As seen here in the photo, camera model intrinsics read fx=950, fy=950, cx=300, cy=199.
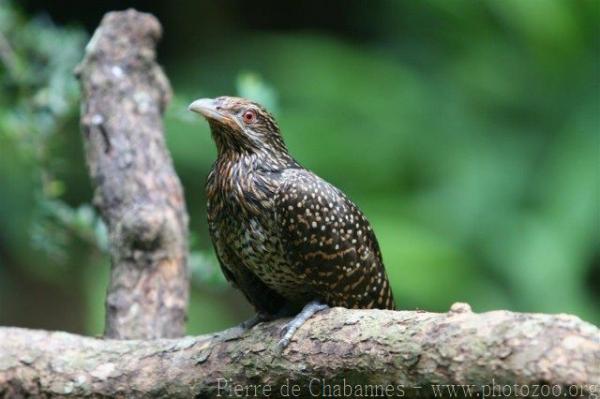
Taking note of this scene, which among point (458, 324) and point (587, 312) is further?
point (587, 312)

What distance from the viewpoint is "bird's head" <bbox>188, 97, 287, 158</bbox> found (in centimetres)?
432

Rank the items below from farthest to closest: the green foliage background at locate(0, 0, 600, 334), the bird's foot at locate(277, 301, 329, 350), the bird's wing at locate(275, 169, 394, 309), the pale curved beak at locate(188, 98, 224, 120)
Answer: the green foliage background at locate(0, 0, 600, 334) → the pale curved beak at locate(188, 98, 224, 120) → the bird's wing at locate(275, 169, 394, 309) → the bird's foot at locate(277, 301, 329, 350)

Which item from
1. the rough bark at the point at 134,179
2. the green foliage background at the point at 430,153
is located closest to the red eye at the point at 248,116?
the rough bark at the point at 134,179

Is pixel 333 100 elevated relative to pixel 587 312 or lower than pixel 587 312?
elevated

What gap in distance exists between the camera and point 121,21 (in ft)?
17.2

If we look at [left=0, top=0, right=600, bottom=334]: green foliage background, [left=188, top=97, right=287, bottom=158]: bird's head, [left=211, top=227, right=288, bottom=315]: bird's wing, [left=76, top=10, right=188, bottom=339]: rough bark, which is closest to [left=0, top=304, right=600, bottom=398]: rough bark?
[left=211, top=227, right=288, bottom=315]: bird's wing

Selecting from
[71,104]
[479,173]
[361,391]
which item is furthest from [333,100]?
[361,391]

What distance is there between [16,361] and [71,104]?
1.73 meters

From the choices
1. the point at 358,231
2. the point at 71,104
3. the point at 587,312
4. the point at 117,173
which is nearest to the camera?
the point at 358,231

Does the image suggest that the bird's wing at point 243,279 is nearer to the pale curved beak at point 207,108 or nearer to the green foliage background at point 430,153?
the pale curved beak at point 207,108

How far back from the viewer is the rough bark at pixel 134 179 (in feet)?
15.6

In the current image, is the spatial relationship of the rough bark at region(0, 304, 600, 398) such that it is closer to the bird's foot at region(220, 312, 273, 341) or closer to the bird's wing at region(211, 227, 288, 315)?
the bird's foot at region(220, 312, 273, 341)

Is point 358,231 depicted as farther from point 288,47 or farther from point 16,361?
point 288,47

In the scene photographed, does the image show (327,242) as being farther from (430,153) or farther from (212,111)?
(430,153)
